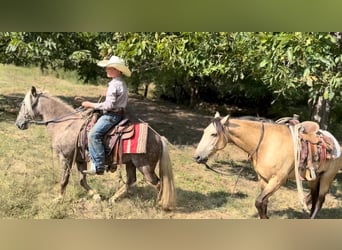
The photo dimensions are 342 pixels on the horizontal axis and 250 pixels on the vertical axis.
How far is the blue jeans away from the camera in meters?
4.57

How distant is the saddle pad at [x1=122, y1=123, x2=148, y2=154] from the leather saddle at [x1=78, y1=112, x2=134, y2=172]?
4 centimetres

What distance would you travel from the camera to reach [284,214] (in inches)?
207

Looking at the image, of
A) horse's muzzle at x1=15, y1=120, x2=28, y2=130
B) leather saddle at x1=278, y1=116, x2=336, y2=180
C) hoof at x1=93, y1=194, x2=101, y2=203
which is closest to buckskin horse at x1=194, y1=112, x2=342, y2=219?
leather saddle at x1=278, y1=116, x2=336, y2=180

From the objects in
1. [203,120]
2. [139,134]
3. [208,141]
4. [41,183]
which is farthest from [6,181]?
[203,120]

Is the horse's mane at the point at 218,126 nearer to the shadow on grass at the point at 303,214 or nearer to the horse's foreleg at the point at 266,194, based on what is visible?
the horse's foreleg at the point at 266,194

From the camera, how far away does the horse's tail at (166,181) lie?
15.7 feet

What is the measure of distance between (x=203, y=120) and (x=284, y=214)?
233 inches

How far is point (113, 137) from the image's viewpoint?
4.65 metres

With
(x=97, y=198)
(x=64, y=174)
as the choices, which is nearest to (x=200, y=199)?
(x=97, y=198)

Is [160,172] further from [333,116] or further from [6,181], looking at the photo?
[333,116]

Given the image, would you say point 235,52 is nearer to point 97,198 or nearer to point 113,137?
point 113,137

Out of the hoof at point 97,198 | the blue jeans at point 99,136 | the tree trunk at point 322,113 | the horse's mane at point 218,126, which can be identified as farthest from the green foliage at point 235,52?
the hoof at point 97,198

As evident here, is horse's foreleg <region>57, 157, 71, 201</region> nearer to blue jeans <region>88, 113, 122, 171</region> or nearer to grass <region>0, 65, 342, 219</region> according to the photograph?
grass <region>0, 65, 342, 219</region>

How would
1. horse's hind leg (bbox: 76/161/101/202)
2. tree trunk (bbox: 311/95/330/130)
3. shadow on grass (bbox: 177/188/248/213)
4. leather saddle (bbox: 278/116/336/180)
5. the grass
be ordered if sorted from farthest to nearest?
tree trunk (bbox: 311/95/330/130) < shadow on grass (bbox: 177/188/248/213) < horse's hind leg (bbox: 76/161/101/202) < the grass < leather saddle (bbox: 278/116/336/180)
